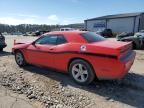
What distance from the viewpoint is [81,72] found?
514 cm

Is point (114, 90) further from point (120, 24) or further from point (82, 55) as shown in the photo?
point (120, 24)

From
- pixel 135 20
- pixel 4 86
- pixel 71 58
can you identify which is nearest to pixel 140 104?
pixel 71 58

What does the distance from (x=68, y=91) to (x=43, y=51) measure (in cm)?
180

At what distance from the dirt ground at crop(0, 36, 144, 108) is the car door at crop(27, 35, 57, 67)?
43 cm

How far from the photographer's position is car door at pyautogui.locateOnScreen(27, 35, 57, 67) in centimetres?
587

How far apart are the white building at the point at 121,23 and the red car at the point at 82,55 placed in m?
32.0

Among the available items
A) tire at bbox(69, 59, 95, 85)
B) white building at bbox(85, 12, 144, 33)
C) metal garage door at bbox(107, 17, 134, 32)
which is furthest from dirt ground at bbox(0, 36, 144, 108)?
metal garage door at bbox(107, 17, 134, 32)

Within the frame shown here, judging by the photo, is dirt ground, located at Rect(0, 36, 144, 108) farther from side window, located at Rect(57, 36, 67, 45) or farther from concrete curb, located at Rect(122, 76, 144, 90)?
side window, located at Rect(57, 36, 67, 45)

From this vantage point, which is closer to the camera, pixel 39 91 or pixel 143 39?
pixel 39 91

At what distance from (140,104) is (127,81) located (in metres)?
1.38

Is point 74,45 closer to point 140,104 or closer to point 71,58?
point 71,58

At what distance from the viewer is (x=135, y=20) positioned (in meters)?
35.8

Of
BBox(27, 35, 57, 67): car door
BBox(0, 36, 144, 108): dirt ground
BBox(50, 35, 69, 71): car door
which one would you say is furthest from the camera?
BBox(27, 35, 57, 67): car door

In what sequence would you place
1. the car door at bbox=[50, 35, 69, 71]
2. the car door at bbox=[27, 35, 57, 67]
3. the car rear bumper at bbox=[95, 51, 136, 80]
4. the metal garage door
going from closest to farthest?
the car rear bumper at bbox=[95, 51, 136, 80] → the car door at bbox=[50, 35, 69, 71] → the car door at bbox=[27, 35, 57, 67] → the metal garage door
